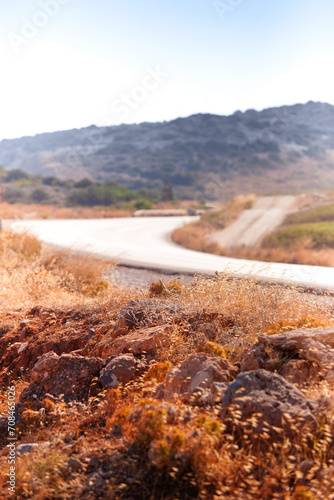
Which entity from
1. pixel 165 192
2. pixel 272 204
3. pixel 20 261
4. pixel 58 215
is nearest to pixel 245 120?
pixel 165 192

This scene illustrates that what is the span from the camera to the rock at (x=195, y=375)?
3742mm

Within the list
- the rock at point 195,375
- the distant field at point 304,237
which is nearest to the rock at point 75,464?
the rock at point 195,375

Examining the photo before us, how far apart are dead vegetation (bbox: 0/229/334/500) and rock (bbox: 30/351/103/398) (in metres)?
0.13

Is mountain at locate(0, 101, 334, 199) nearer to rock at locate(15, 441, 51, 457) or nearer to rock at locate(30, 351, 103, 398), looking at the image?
rock at locate(30, 351, 103, 398)

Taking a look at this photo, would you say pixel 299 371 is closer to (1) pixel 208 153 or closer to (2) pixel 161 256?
(2) pixel 161 256

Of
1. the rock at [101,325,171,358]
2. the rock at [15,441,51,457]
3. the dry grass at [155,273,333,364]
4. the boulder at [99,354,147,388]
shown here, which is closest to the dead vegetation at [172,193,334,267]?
the dry grass at [155,273,333,364]

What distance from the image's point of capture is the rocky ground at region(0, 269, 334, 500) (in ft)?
9.47

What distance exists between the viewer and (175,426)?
10.5 ft

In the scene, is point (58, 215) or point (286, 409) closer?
point (286, 409)

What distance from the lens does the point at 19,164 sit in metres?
142

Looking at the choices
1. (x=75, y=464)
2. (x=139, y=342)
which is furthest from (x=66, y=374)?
(x=75, y=464)

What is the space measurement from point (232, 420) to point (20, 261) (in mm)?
8891

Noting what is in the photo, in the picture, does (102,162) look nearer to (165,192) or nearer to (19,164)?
(19,164)

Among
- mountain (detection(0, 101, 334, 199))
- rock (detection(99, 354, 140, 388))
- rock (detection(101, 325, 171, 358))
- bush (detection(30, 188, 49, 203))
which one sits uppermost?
mountain (detection(0, 101, 334, 199))
